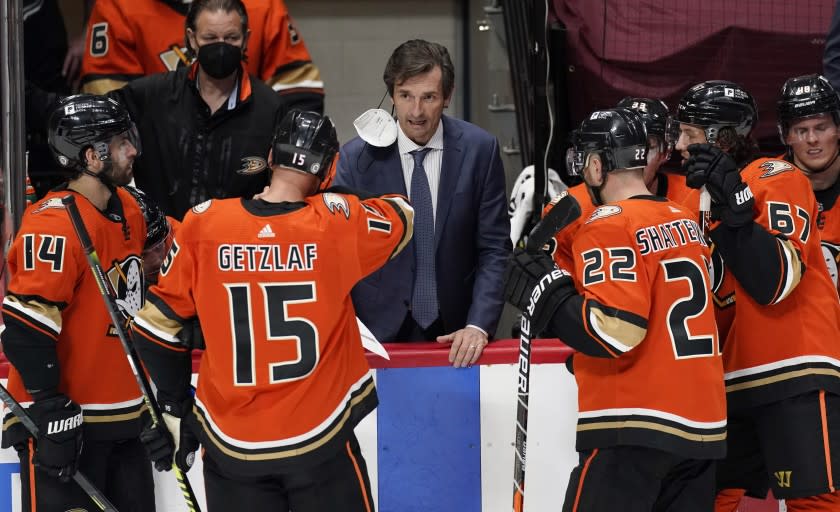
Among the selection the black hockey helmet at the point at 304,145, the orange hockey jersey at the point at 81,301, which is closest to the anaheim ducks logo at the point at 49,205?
the orange hockey jersey at the point at 81,301

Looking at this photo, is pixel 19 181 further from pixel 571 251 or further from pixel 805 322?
pixel 805 322

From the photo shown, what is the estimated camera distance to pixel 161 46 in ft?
Result: 14.9

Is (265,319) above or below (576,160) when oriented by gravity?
below

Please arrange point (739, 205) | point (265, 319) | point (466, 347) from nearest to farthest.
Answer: point (265, 319) < point (739, 205) < point (466, 347)

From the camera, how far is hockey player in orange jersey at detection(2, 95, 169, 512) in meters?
2.71

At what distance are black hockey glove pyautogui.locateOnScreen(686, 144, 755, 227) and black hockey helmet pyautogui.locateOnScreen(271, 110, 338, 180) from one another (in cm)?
87

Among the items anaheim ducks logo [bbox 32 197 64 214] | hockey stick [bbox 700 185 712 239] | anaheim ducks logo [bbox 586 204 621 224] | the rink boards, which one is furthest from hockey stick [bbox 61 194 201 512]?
hockey stick [bbox 700 185 712 239]

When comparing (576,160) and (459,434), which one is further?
(459,434)

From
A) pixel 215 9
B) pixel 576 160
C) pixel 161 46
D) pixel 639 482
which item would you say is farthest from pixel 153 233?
pixel 161 46

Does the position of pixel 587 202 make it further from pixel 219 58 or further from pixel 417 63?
pixel 219 58

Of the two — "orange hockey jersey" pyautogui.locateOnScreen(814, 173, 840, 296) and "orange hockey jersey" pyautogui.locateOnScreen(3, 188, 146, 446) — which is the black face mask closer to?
"orange hockey jersey" pyautogui.locateOnScreen(3, 188, 146, 446)

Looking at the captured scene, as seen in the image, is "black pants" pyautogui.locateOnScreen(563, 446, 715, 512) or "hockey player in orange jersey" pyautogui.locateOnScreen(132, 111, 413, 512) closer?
"hockey player in orange jersey" pyautogui.locateOnScreen(132, 111, 413, 512)

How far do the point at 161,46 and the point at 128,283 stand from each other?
6.03 ft

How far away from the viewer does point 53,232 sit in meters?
2.72
